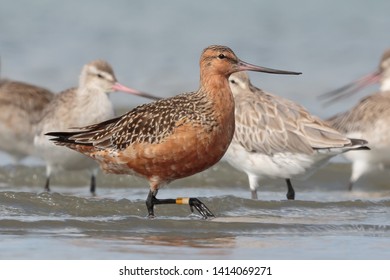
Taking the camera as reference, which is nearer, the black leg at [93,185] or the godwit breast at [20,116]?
the black leg at [93,185]

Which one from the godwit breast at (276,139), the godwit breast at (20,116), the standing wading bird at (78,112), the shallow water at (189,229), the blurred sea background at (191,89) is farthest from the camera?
the godwit breast at (20,116)

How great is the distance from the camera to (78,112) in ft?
40.1

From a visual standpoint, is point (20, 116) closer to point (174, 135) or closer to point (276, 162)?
point (276, 162)

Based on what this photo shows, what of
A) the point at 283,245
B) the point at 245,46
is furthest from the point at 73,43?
the point at 283,245

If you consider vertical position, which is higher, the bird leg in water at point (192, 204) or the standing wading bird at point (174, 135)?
the standing wading bird at point (174, 135)

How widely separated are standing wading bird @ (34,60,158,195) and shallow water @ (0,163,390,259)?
1.08 m

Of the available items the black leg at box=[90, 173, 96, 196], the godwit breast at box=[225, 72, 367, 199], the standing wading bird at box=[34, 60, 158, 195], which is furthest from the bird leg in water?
the black leg at box=[90, 173, 96, 196]

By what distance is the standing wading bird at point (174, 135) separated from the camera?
8.74 meters

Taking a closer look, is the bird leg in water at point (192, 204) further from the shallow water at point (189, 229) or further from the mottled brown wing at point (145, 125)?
the mottled brown wing at point (145, 125)

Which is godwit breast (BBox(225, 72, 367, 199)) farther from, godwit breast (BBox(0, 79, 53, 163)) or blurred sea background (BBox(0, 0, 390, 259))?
godwit breast (BBox(0, 79, 53, 163))

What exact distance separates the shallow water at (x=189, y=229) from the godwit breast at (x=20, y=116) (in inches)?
92.5

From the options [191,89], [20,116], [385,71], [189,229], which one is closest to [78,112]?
[20,116]

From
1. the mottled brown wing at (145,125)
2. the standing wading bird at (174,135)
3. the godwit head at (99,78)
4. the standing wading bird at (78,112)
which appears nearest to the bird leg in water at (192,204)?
the standing wading bird at (174,135)
